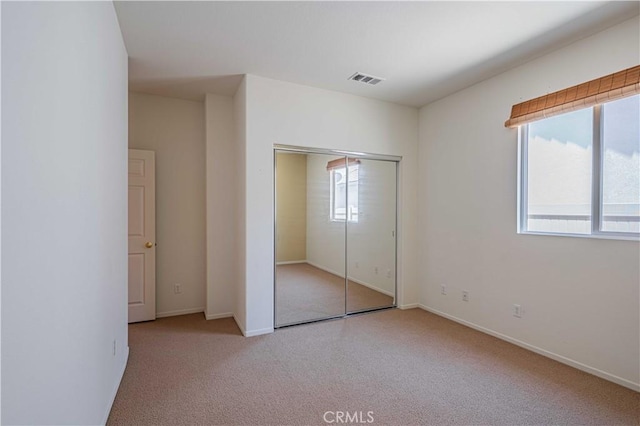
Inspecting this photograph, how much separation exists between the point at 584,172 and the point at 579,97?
2.02 ft

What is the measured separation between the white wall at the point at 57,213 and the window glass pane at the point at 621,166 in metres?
3.50

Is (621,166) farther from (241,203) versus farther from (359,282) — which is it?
(241,203)

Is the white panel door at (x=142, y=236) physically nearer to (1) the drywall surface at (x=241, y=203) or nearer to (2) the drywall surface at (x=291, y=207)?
(1) the drywall surface at (x=241, y=203)

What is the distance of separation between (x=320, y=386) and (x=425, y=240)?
98.7 inches

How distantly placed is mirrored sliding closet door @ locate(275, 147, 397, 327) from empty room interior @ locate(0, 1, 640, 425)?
3 cm

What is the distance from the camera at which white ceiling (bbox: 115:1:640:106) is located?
6.91 feet

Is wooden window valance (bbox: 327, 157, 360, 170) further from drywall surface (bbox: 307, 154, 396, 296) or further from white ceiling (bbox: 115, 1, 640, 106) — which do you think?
white ceiling (bbox: 115, 1, 640, 106)

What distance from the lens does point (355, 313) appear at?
151 inches

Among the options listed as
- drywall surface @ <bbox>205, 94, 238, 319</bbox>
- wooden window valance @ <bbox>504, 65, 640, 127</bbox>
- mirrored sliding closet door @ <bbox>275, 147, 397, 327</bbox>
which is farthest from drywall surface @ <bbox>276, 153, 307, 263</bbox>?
wooden window valance @ <bbox>504, 65, 640, 127</bbox>

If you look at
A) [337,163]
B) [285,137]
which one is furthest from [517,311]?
[285,137]

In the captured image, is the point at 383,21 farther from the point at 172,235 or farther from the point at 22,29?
the point at 172,235

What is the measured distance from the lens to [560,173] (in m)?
2.68

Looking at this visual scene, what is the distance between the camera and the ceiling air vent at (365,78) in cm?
316

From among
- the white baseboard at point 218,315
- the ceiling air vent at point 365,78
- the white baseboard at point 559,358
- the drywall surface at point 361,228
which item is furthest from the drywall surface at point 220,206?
the white baseboard at point 559,358
